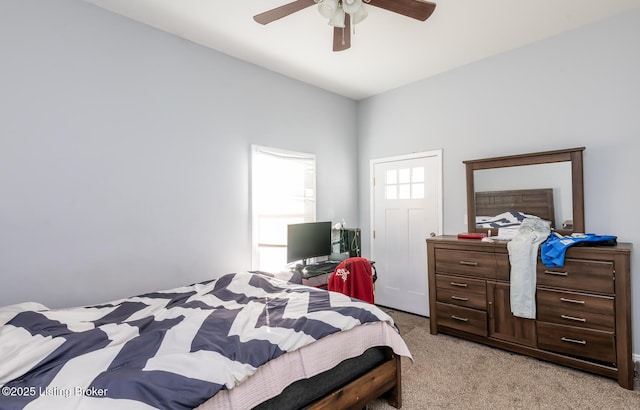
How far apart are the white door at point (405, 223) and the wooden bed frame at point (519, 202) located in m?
0.51

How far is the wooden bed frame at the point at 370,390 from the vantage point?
1.66 metres

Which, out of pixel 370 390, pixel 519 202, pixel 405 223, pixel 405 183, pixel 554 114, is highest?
pixel 554 114

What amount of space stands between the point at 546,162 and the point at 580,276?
3.48 feet

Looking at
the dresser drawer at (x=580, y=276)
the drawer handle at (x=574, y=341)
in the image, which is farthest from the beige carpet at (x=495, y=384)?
the dresser drawer at (x=580, y=276)

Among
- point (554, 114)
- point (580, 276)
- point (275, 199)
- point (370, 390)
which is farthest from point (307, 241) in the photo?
point (554, 114)

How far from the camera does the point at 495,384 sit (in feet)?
7.61

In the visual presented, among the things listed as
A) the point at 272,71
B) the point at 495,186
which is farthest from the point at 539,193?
the point at 272,71

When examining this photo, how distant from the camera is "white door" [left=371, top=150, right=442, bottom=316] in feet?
12.5

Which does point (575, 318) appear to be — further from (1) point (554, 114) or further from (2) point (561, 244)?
(1) point (554, 114)

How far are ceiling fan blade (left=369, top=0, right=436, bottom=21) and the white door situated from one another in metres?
1.94

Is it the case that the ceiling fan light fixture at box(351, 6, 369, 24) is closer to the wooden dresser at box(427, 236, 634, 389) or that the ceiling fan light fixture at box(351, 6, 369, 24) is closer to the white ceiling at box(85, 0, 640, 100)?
the white ceiling at box(85, 0, 640, 100)

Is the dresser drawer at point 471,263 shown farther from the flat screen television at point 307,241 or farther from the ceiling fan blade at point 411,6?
the ceiling fan blade at point 411,6

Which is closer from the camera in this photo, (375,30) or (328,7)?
(328,7)

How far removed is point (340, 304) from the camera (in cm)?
199
